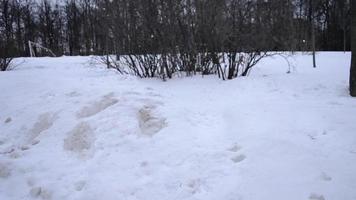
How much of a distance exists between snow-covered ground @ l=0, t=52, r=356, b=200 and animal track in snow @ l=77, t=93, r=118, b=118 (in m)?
0.02

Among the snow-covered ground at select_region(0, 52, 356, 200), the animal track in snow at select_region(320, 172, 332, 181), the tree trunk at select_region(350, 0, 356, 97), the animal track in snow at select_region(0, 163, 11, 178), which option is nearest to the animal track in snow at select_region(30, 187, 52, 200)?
the snow-covered ground at select_region(0, 52, 356, 200)

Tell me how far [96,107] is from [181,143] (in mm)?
1945

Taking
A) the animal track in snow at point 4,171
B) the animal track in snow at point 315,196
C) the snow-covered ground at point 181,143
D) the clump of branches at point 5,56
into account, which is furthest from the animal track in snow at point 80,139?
the clump of branches at point 5,56

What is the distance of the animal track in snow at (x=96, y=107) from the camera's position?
21.5 feet

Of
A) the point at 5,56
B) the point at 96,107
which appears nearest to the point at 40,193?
the point at 96,107

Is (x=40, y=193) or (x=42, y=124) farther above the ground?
(x=42, y=124)

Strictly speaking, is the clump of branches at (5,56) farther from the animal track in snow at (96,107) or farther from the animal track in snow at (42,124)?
the animal track in snow at (96,107)

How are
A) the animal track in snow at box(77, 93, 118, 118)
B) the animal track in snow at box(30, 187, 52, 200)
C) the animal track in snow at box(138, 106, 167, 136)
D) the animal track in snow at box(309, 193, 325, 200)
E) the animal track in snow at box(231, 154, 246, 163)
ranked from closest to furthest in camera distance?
the animal track in snow at box(309, 193, 325, 200) < the animal track in snow at box(30, 187, 52, 200) < the animal track in snow at box(231, 154, 246, 163) < the animal track in snow at box(138, 106, 167, 136) < the animal track in snow at box(77, 93, 118, 118)

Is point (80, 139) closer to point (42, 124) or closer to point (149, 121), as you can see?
point (149, 121)

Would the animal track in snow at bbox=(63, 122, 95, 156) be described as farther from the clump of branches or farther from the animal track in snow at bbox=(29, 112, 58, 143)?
the clump of branches

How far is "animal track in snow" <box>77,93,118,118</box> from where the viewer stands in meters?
6.55

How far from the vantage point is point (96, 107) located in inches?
263

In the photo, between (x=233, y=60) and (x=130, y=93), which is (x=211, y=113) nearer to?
(x=130, y=93)

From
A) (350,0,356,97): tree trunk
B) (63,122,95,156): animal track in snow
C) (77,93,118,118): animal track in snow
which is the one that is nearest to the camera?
(63,122,95,156): animal track in snow
